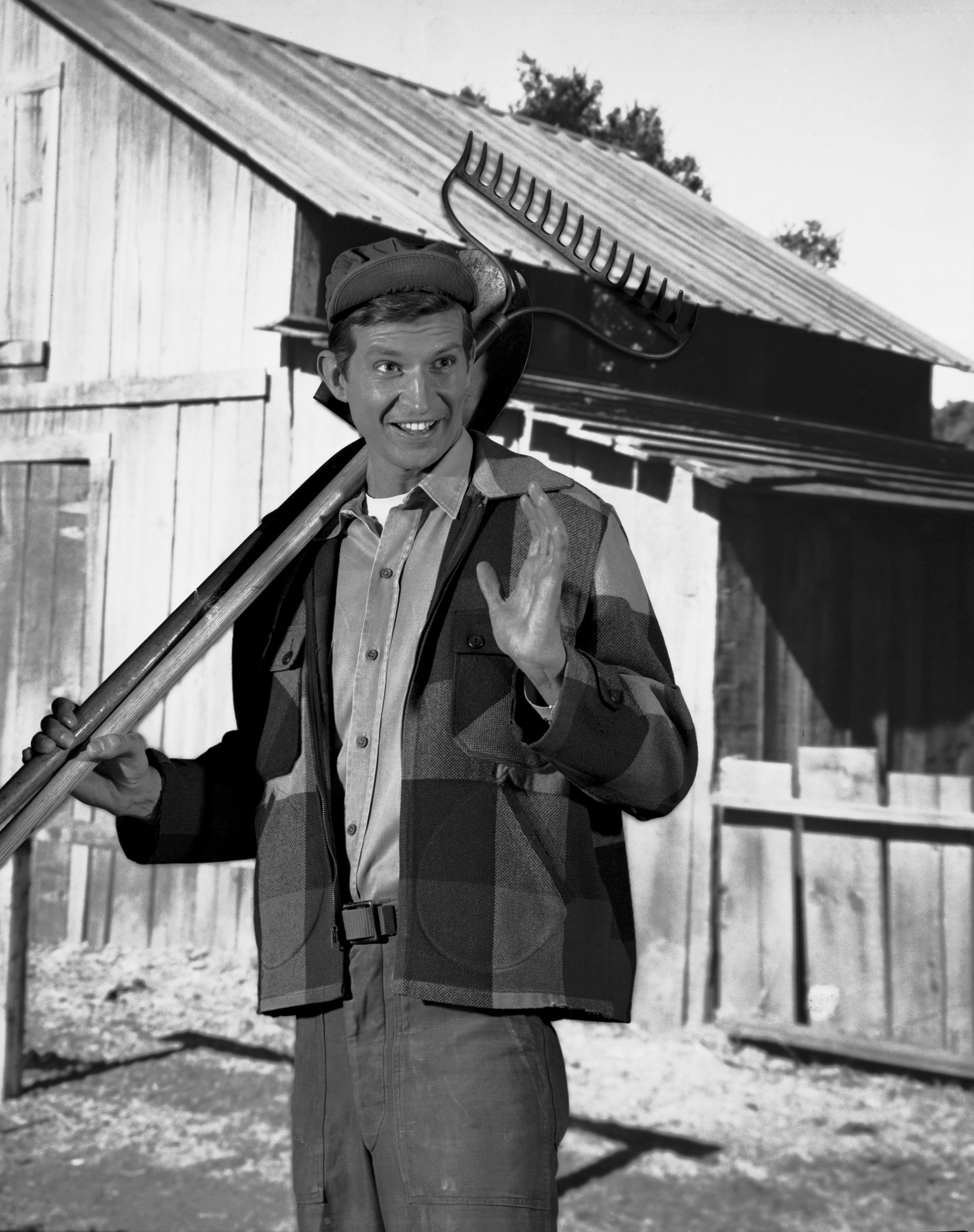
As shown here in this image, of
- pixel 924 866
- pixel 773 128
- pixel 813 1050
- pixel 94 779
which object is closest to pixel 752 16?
pixel 773 128

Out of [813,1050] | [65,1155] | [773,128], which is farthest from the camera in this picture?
[773,128]

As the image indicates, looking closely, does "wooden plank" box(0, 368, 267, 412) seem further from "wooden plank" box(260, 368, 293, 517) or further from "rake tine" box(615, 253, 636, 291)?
"rake tine" box(615, 253, 636, 291)

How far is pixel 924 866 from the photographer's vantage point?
4.31 metres

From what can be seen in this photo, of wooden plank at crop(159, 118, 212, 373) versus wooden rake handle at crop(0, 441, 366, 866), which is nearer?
wooden rake handle at crop(0, 441, 366, 866)

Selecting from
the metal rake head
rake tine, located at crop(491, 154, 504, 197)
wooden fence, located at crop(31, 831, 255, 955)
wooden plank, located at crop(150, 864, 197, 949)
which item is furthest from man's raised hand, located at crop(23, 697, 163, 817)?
wooden plank, located at crop(150, 864, 197, 949)

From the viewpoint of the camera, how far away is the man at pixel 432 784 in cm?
158

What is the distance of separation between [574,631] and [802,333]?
4.00 m

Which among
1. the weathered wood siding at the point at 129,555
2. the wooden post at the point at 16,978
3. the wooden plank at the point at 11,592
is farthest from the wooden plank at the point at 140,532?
the wooden post at the point at 16,978

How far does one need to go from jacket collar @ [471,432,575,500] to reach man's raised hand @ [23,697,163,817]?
0.53m

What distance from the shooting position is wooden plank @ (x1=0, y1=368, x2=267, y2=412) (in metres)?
5.01

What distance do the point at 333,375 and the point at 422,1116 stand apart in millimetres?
940

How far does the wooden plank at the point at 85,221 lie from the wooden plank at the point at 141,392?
7cm

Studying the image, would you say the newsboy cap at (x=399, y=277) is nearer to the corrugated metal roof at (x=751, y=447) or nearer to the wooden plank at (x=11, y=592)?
the corrugated metal roof at (x=751, y=447)

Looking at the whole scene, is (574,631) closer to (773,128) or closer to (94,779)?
(94,779)
